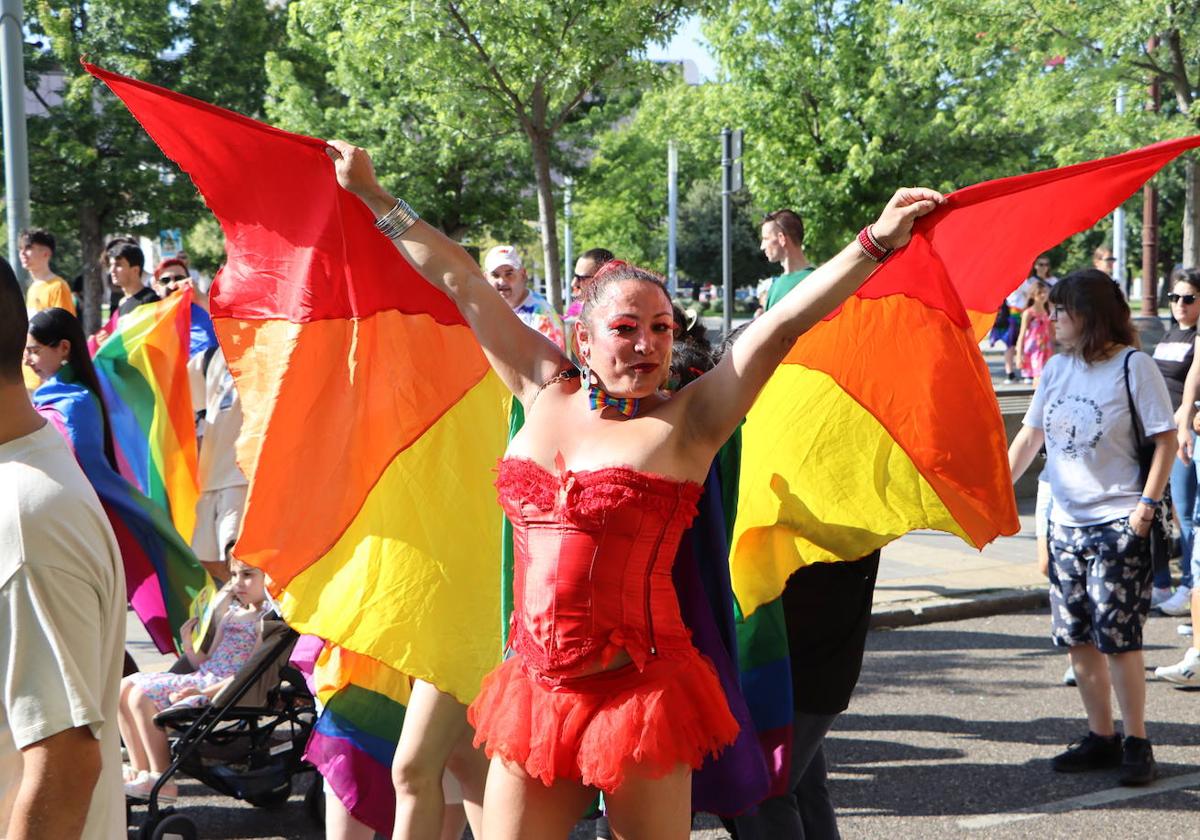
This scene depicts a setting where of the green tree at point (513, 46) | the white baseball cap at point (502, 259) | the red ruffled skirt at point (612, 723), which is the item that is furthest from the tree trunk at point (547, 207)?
the red ruffled skirt at point (612, 723)

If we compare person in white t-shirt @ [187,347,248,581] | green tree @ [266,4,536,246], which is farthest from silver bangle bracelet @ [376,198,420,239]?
green tree @ [266,4,536,246]

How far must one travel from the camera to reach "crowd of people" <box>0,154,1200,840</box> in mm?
2195

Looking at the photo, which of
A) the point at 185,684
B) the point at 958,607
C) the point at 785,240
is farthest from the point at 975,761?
the point at 185,684

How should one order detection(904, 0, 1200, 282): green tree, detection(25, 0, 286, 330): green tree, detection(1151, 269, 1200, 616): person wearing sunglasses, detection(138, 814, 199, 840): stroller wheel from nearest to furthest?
detection(138, 814, 199, 840): stroller wheel, detection(1151, 269, 1200, 616): person wearing sunglasses, detection(904, 0, 1200, 282): green tree, detection(25, 0, 286, 330): green tree

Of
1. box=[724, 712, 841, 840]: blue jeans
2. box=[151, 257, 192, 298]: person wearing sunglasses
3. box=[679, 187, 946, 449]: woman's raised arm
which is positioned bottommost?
box=[724, 712, 841, 840]: blue jeans

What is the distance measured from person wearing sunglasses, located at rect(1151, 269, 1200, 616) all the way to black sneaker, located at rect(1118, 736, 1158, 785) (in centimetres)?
306

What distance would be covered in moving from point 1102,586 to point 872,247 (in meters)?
3.13

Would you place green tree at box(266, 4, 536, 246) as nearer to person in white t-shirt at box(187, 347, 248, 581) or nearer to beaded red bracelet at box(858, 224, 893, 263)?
person in white t-shirt at box(187, 347, 248, 581)

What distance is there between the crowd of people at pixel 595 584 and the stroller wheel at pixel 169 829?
1.03ft

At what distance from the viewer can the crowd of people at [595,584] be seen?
7.20 feet

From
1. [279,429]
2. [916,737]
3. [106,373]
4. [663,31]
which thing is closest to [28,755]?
[279,429]

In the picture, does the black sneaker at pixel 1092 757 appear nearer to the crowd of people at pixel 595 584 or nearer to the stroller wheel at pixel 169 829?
the crowd of people at pixel 595 584

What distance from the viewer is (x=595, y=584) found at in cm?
301

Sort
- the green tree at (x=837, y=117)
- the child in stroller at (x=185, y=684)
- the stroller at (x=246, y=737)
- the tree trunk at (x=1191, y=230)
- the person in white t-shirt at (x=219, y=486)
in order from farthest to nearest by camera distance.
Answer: the green tree at (x=837, y=117) < the tree trunk at (x=1191, y=230) < the person in white t-shirt at (x=219, y=486) < the child in stroller at (x=185, y=684) < the stroller at (x=246, y=737)
